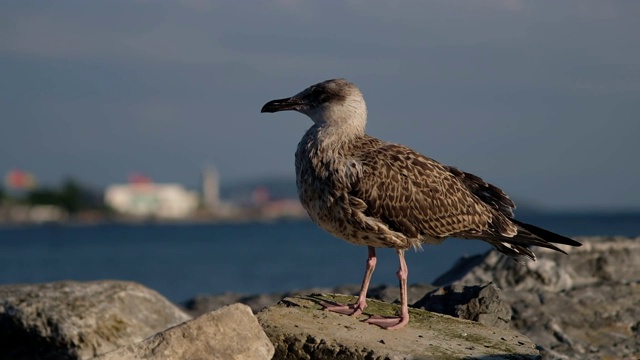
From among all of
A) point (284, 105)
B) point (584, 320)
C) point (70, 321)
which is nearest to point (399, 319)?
point (284, 105)

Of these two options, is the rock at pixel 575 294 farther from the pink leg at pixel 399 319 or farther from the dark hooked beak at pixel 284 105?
the dark hooked beak at pixel 284 105

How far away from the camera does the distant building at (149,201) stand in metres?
182

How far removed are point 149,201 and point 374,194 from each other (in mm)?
174335

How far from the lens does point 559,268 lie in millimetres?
12617

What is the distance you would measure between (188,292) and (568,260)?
25.4 m

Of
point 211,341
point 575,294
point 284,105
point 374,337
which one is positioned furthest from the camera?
point 575,294

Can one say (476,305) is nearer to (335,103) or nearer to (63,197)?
(335,103)

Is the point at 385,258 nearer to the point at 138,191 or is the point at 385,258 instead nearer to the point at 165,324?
the point at 165,324

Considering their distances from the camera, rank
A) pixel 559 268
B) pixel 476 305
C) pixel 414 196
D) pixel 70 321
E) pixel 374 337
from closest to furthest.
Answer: pixel 374 337
pixel 414 196
pixel 476 305
pixel 70 321
pixel 559 268

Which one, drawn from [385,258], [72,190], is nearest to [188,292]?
[385,258]

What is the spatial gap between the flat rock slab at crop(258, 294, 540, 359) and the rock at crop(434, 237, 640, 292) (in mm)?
2975

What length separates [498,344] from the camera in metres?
8.25

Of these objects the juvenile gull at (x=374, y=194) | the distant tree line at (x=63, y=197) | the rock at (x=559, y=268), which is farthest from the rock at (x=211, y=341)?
the distant tree line at (x=63, y=197)

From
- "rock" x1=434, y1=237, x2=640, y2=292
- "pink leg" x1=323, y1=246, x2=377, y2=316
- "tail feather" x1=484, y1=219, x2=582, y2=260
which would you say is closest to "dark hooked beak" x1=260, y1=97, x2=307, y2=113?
"pink leg" x1=323, y1=246, x2=377, y2=316
